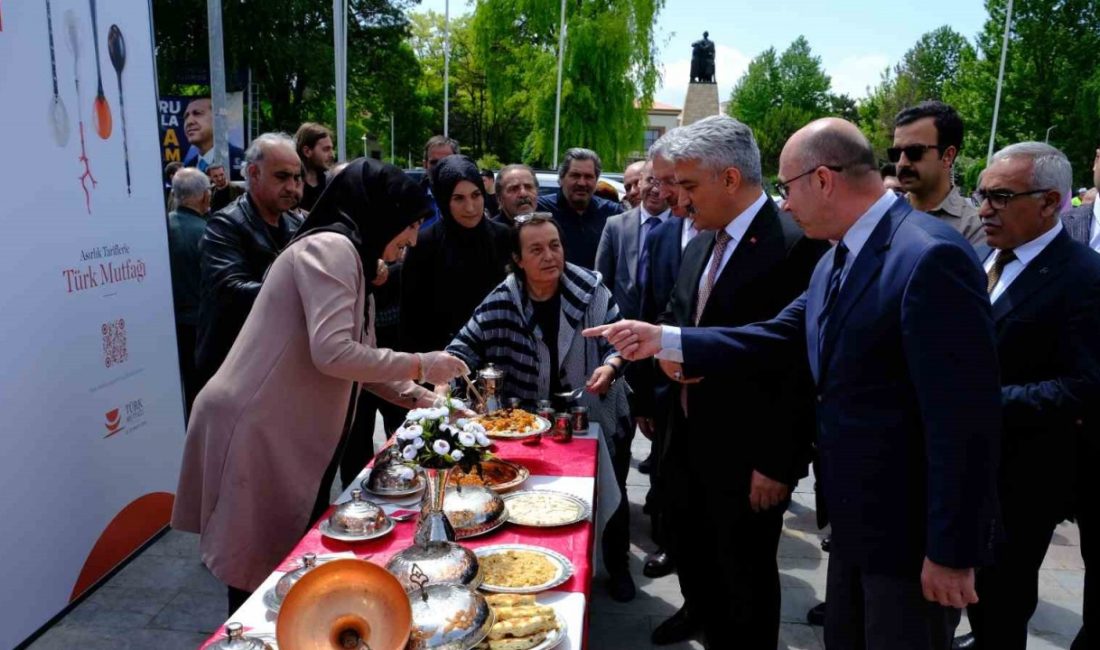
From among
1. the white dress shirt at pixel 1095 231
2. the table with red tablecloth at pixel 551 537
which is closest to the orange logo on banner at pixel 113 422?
the table with red tablecloth at pixel 551 537

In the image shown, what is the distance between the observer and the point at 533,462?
2.87 meters

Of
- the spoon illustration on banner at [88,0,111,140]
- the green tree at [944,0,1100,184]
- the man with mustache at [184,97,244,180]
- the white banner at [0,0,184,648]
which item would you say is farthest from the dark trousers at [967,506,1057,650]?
the green tree at [944,0,1100,184]

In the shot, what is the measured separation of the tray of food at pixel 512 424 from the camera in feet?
9.77

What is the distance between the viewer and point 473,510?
2221 mm

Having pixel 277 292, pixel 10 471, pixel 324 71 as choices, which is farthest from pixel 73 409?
pixel 324 71

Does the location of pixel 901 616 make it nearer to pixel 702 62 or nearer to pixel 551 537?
pixel 551 537

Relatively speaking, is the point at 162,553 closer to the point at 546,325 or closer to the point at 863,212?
the point at 546,325

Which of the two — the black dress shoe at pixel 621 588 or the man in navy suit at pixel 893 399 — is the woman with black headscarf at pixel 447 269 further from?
the man in navy suit at pixel 893 399

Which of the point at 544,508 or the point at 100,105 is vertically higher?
the point at 100,105

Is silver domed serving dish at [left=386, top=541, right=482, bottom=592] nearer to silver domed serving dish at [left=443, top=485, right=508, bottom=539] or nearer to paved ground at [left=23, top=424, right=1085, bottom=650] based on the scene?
silver domed serving dish at [left=443, top=485, right=508, bottom=539]

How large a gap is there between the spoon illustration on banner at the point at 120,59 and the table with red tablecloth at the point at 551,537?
8.06 feet

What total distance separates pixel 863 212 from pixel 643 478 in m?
3.78

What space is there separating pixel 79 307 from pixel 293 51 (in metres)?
24.1

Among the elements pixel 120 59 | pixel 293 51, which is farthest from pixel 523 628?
pixel 293 51
